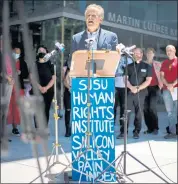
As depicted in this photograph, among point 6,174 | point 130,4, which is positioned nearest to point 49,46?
point 130,4

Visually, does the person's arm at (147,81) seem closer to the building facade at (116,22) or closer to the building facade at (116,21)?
the building facade at (116,22)

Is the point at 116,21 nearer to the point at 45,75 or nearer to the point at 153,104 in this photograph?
the point at 153,104

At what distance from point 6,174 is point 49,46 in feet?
28.8

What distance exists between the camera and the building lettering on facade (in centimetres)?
1368

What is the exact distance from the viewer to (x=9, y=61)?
4.40 ft

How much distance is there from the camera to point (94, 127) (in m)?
3.69

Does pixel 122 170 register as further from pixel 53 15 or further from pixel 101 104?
pixel 53 15

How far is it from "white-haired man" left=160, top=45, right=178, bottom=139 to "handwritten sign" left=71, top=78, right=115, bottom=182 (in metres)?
3.34

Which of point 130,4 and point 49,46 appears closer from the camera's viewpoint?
point 49,46

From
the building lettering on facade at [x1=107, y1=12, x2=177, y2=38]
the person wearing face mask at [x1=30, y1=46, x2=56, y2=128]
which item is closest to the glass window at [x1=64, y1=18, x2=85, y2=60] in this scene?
the building lettering on facade at [x1=107, y1=12, x2=177, y2=38]

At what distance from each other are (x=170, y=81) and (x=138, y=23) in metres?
8.45

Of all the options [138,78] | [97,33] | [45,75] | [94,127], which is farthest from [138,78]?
[94,127]

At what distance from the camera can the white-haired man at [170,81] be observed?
6859 millimetres

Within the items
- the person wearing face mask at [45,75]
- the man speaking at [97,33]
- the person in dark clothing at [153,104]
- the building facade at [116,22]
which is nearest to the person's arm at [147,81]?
the person in dark clothing at [153,104]
